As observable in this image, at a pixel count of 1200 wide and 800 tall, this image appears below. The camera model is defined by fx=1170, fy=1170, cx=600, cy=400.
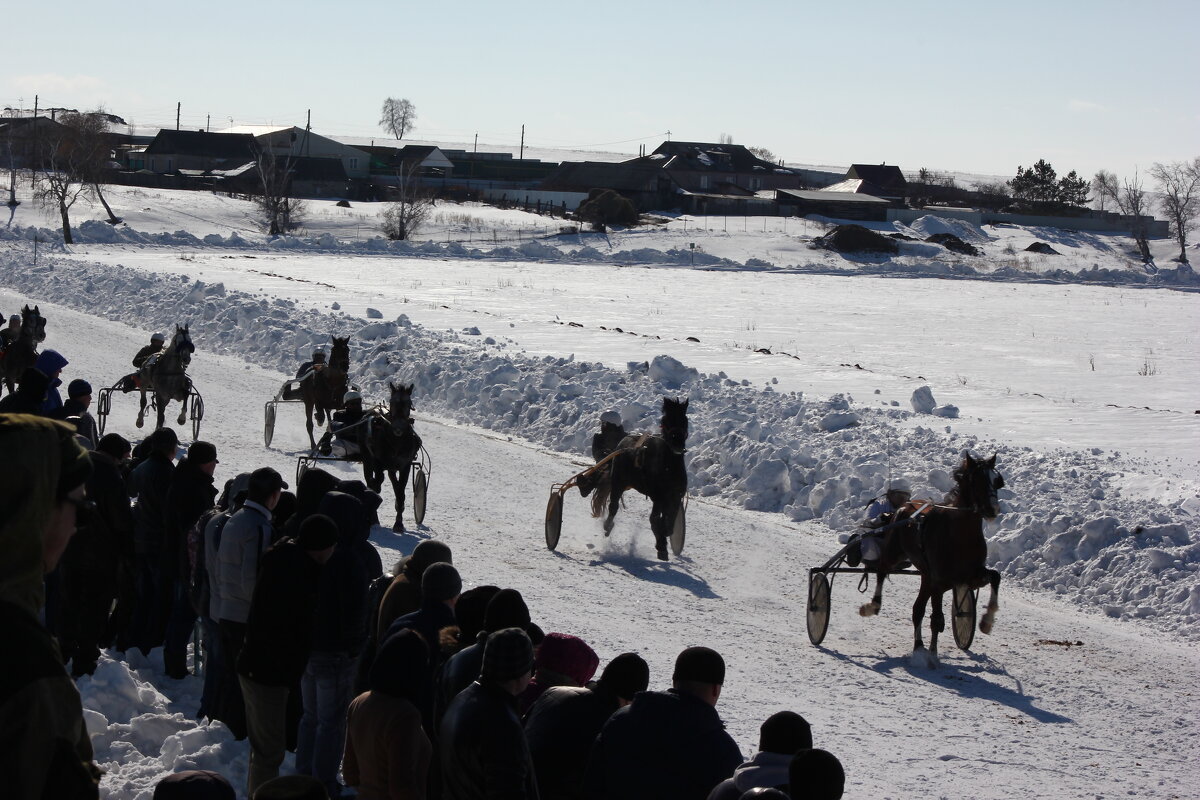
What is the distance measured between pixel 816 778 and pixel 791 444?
12416mm

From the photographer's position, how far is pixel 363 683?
627 cm

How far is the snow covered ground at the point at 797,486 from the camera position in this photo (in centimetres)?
754

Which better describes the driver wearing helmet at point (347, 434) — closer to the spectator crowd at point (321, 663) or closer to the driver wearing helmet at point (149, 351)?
the driver wearing helmet at point (149, 351)

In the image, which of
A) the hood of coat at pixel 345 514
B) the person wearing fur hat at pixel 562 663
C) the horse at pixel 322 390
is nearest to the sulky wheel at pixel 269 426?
the horse at pixel 322 390

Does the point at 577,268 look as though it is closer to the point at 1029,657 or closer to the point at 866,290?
the point at 866,290

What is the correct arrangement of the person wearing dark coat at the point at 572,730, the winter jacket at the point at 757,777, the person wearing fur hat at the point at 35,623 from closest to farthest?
the person wearing fur hat at the point at 35,623 → the winter jacket at the point at 757,777 → the person wearing dark coat at the point at 572,730

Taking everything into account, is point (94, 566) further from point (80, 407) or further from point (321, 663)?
point (80, 407)

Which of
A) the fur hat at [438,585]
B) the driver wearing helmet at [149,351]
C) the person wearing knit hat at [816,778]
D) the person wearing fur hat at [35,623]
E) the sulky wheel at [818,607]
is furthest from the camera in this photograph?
the driver wearing helmet at [149,351]

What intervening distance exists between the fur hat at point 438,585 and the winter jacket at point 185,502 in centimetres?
248

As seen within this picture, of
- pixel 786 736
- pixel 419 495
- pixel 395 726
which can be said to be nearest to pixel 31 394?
pixel 419 495

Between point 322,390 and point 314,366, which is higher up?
point 314,366

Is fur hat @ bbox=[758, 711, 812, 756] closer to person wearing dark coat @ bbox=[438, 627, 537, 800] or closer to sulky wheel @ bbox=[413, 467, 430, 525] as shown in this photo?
person wearing dark coat @ bbox=[438, 627, 537, 800]

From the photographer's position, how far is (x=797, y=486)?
14.7 meters

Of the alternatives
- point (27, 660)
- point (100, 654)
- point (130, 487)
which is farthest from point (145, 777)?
point (27, 660)
